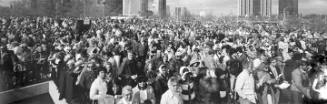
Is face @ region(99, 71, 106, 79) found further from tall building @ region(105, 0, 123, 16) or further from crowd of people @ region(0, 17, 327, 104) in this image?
tall building @ region(105, 0, 123, 16)

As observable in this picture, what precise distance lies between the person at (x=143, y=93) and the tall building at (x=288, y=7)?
1.74 m

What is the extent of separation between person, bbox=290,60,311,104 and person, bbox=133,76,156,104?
1.58 metres

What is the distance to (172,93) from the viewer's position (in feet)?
10.1

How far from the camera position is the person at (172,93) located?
3.04 m

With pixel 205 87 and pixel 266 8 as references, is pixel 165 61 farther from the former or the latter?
pixel 266 8

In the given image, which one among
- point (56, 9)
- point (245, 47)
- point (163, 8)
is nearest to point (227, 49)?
point (245, 47)

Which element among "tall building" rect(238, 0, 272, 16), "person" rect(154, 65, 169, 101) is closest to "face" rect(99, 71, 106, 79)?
"person" rect(154, 65, 169, 101)

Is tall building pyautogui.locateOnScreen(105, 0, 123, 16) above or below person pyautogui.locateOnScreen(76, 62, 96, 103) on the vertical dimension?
above

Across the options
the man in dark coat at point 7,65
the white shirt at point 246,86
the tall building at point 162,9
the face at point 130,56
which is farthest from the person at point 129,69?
the man in dark coat at point 7,65

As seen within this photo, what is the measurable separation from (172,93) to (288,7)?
6.21 feet

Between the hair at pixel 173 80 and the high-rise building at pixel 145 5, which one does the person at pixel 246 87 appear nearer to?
the hair at pixel 173 80

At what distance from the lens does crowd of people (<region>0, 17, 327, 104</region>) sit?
3.39m

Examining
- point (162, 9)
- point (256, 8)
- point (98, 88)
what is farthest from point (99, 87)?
point (256, 8)

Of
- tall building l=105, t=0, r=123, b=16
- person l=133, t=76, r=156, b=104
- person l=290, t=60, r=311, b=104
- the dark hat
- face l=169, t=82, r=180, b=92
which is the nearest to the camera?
face l=169, t=82, r=180, b=92
